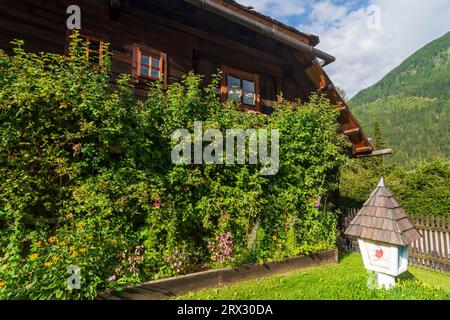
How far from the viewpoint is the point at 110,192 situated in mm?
4184

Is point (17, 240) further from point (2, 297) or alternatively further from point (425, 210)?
point (425, 210)

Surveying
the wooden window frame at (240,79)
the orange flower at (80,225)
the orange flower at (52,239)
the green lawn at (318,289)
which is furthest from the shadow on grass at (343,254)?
the orange flower at (52,239)

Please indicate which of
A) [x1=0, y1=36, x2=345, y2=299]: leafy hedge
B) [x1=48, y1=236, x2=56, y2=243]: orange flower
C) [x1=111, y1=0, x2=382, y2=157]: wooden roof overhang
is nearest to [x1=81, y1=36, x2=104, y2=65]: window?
[x1=0, y1=36, x2=345, y2=299]: leafy hedge

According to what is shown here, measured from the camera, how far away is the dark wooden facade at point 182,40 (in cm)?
568

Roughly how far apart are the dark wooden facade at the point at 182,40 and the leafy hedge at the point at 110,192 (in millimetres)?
1795

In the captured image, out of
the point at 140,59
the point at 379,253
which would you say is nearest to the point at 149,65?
the point at 140,59

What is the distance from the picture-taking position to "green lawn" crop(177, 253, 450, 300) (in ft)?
13.0

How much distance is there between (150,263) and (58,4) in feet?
19.5

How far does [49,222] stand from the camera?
3924mm

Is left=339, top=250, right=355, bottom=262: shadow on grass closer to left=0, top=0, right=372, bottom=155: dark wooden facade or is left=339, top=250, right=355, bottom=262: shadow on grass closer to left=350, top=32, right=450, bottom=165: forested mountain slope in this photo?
left=0, top=0, right=372, bottom=155: dark wooden facade

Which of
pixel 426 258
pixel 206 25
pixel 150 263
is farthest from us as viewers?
pixel 206 25

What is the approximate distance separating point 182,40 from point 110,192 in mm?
5006

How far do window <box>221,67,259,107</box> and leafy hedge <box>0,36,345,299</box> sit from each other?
7.65 ft
